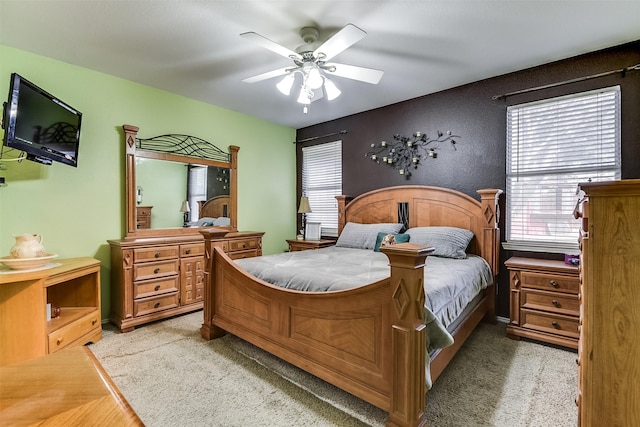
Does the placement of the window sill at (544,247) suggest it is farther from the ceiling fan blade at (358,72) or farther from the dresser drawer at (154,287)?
the dresser drawer at (154,287)

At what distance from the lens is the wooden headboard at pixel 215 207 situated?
12.8ft

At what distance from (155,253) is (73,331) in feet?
2.98

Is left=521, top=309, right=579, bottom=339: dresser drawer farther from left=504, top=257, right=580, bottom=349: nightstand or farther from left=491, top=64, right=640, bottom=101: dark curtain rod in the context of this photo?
left=491, top=64, right=640, bottom=101: dark curtain rod

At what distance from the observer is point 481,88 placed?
3320 mm

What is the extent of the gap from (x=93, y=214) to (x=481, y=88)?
4.30 meters

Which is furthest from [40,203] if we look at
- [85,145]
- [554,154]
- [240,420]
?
[554,154]

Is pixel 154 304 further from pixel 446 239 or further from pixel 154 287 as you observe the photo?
pixel 446 239

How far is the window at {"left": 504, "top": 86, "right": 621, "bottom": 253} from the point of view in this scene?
8.83 feet

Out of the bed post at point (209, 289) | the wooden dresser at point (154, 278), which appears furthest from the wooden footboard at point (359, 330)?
the wooden dresser at point (154, 278)

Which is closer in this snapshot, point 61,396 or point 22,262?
point 61,396

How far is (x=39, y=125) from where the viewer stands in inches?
93.2

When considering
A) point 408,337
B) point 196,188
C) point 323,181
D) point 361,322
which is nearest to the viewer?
point 408,337

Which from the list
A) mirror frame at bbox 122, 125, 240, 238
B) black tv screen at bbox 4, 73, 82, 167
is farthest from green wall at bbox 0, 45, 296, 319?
black tv screen at bbox 4, 73, 82, 167

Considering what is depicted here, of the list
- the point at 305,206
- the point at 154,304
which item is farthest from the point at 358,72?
the point at 154,304
